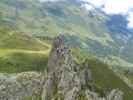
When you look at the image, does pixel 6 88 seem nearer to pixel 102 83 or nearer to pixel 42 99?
pixel 42 99

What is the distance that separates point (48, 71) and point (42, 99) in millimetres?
9383

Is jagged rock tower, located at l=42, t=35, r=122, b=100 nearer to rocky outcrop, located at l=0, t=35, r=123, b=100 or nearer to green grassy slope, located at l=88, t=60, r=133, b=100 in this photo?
rocky outcrop, located at l=0, t=35, r=123, b=100

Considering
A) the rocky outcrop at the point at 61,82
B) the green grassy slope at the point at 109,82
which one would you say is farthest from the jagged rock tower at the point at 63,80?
the green grassy slope at the point at 109,82

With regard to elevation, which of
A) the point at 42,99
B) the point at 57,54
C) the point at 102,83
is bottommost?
the point at 102,83

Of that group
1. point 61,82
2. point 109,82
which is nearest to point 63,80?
point 61,82

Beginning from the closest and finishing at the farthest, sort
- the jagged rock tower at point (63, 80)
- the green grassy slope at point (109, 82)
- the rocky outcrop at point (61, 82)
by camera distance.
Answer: the jagged rock tower at point (63, 80) < the rocky outcrop at point (61, 82) < the green grassy slope at point (109, 82)

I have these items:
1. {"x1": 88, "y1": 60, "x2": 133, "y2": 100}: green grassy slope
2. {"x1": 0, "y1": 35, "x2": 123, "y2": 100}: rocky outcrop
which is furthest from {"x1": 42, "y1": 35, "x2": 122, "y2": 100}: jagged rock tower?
{"x1": 88, "y1": 60, "x2": 133, "y2": 100}: green grassy slope

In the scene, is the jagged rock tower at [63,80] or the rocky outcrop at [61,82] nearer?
the jagged rock tower at [63,80]

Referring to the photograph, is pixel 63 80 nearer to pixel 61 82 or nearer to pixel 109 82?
pixel 61 82

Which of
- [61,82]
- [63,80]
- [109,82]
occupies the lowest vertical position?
[109,82]

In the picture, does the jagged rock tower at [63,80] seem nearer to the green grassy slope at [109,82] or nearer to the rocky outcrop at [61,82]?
the rocky outcrop at [61,82]

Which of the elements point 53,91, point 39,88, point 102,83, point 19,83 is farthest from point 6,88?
point 102,83

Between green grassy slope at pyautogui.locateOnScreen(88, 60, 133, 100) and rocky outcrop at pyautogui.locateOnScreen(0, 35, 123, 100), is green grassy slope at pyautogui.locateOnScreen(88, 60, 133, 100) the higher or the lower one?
the lower one

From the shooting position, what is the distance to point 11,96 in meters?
113
